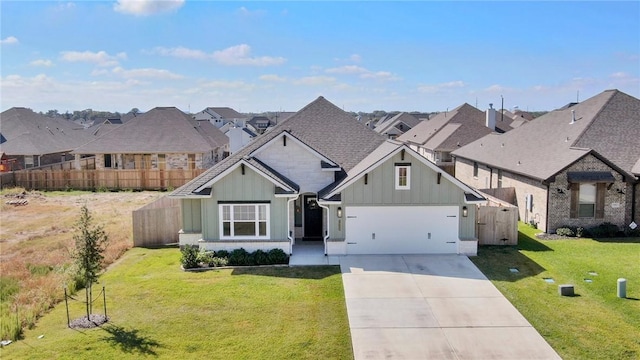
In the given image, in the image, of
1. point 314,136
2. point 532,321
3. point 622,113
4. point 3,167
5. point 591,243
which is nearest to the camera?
point 532,321

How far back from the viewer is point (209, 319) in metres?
12.7

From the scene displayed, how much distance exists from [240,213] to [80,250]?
6826 mm

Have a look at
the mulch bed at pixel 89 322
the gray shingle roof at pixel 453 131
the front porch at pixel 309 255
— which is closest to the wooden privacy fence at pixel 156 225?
the front porch at pixel 309 255

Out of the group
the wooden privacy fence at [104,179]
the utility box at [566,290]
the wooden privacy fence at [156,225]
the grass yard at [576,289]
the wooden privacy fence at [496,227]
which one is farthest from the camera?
the wooden privacy fence at [104,179]

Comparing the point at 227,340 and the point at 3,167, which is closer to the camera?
the point at 227,340

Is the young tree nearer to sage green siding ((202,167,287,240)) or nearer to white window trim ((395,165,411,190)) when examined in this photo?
sage green siding ((202,167,287,240))

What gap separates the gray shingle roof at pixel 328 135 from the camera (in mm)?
22109

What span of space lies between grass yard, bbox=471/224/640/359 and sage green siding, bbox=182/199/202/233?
1112 cm

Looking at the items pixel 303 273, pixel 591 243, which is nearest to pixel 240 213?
pixel 303 273

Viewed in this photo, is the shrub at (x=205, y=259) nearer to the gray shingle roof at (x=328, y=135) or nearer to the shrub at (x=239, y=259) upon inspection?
the shrub at (x=239, y=259)

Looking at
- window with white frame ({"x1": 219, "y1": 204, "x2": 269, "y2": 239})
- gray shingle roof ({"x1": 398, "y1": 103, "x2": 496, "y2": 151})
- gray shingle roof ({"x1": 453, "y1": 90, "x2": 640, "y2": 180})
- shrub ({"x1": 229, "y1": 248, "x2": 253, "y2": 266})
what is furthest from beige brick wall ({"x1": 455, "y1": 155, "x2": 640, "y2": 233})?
gray shingle roof ({"x1": 398, "y1": 103, "x2": 496, "y2": 151})

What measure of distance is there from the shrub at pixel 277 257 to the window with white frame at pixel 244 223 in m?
0.87

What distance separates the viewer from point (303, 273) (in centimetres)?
1667

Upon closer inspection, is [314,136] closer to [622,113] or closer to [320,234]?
[320,234]
